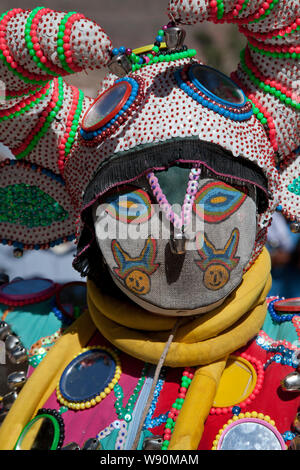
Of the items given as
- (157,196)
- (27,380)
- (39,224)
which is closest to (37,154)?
(39,224)

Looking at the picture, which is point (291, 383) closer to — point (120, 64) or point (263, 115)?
point (263, 115)

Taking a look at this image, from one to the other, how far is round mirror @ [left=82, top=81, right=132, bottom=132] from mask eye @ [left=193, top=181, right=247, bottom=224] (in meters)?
0.31

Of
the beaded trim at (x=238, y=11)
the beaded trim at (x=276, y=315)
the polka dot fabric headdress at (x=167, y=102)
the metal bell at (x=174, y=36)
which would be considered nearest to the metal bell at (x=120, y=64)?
the polka dot fabric headdress at (x=167, y=102)

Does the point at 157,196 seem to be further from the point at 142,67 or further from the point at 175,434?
the point at 175,434

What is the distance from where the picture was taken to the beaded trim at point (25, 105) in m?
1.62

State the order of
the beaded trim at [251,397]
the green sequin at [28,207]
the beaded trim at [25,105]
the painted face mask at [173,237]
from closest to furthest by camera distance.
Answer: the painted face mask at [173,237]
the beaded trim at [251,397]
the beaded trim at [25,105]
the green sequin at [28,207]

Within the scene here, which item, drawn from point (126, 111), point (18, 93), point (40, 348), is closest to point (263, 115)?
point (126, 111)

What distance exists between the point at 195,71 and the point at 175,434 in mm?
949

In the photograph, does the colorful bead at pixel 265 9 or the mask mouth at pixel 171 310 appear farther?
the mask mouth at pixel 171 310

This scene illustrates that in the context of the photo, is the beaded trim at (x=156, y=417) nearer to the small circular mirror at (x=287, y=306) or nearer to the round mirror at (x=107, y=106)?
the small circular mirror at (x=287, y=306)

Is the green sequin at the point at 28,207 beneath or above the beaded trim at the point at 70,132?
beneath

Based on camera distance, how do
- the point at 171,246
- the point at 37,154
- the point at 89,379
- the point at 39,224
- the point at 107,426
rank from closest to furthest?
the point at 171,246, the point at 107,426, the point at 89,379, the point at 37,154, the point at 39,224

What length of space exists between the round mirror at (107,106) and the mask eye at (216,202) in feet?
1.03

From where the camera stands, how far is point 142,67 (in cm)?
148
